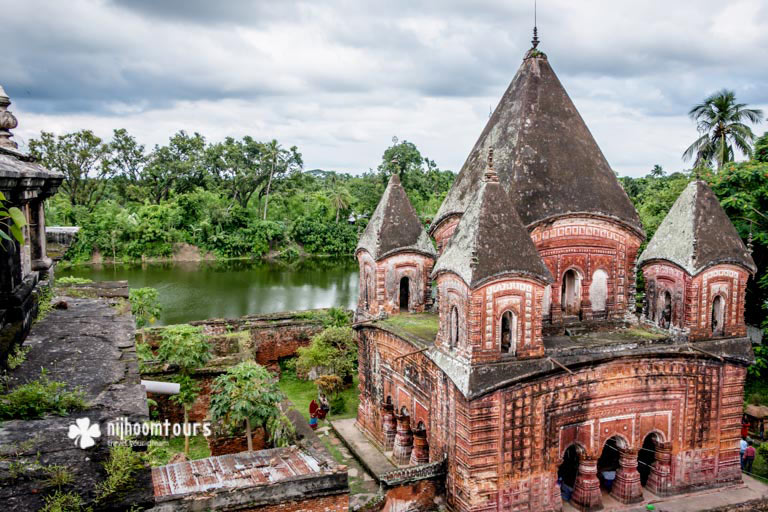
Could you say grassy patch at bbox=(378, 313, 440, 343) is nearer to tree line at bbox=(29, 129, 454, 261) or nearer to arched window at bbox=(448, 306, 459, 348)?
arched window at bbox=(448, 306, 459, 348)

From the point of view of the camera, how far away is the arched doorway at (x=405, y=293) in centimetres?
1223

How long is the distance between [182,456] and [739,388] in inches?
359

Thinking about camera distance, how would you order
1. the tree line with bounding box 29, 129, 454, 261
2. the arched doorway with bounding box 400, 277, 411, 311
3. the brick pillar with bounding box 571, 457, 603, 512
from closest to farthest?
the brick pillar with bounding box 571, 457, 603, 512 → the arched doorway with bounding box 400, 277, 411, 311 → the tree line with bounding box 29, 129, 454, 261

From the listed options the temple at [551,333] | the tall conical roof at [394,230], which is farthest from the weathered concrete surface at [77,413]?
the tall conical roof at [394,230]

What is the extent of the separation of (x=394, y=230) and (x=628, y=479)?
19.5ft

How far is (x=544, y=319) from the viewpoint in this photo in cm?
1033

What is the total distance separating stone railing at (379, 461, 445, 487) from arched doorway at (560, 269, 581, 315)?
3.64 meters

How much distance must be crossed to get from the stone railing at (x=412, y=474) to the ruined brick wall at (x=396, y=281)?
377 cm

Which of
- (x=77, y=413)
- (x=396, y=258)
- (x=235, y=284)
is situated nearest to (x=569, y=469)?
(x=396, y=258)

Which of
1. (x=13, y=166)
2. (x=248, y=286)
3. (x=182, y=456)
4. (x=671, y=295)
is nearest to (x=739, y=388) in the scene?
(x=671, y=295)

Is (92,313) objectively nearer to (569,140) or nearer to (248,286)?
(569,140)

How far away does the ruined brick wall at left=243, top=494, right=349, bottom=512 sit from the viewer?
23.2 feet

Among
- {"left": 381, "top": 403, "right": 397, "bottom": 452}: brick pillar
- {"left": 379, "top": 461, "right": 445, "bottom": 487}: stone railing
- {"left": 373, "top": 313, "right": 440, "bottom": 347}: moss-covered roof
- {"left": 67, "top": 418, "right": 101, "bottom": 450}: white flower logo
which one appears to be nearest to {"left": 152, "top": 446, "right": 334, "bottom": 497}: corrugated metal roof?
{"left": 379, "top": 461, "right": 445, "bottom": 487}: stone railing

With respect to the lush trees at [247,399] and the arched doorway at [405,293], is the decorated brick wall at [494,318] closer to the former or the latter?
the lush trees at [247,399]
